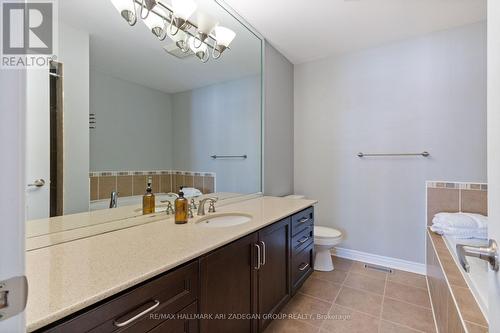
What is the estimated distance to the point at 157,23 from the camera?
4.87 feet

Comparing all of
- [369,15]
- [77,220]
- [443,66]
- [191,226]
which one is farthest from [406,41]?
[77,220]

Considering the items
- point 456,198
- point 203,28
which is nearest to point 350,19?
point 203,28

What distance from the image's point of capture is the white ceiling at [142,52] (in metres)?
1.20

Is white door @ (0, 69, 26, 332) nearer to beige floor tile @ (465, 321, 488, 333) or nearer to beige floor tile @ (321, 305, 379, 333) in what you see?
beige floor tile @ (465, 321, 488, 333)

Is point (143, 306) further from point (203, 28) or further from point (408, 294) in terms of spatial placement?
point (408, 294)

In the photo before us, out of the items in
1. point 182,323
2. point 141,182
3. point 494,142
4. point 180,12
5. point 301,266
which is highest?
point 180,12

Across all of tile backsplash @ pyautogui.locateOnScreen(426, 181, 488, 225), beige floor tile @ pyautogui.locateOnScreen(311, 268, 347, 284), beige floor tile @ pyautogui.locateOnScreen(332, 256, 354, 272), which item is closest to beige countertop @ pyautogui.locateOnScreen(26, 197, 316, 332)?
beige floor tile @ pyautogui.locateOnScreen(311, 268, 347, 284)

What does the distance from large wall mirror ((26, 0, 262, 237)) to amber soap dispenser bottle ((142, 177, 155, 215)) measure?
4 cm

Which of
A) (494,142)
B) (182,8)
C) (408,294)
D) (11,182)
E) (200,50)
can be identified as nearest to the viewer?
(11,182)

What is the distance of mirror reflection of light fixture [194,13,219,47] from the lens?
1.76 metres

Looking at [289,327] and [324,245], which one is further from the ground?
[324,245]

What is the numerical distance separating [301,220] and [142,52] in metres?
1.65

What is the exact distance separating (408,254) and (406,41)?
7.17 ft

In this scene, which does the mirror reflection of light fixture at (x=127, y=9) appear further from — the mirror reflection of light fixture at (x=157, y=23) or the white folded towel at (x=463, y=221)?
the white folded towel at (x=463, y=221)
